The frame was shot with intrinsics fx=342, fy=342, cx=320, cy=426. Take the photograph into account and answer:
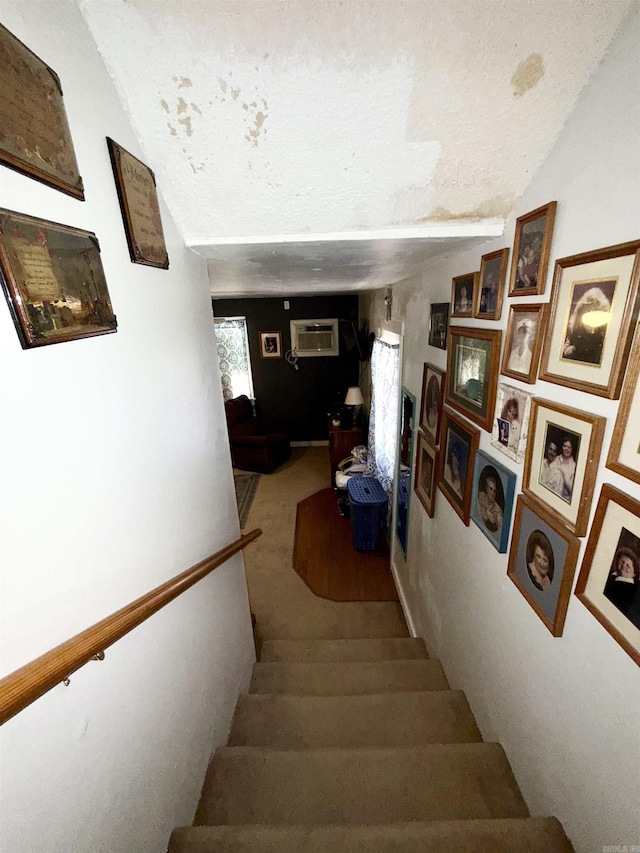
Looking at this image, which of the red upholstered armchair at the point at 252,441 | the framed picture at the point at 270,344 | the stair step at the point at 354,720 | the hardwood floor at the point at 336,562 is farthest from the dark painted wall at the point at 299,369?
the stair step at the point at 354,720

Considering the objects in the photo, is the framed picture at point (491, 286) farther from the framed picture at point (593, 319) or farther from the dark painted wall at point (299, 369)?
the dark painted wall at point (299, 369)

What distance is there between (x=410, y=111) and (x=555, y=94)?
1.10 ft

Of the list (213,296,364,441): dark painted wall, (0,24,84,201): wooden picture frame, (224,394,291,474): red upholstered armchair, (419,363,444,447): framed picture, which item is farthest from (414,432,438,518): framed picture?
(213,296,364,441): dark painted wall

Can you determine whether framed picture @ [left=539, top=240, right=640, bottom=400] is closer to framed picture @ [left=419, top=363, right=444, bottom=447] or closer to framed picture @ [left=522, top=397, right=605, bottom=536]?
framed picture @ [left=522, top=397, right=605, bottom=536]

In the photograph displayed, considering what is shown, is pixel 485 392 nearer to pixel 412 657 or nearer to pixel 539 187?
pixel 539 187

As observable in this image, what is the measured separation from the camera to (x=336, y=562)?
3.39 m

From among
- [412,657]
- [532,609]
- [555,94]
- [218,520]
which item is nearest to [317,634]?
[412,657]

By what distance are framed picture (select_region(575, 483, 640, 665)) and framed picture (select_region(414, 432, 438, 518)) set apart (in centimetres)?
102

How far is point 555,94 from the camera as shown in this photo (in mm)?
801

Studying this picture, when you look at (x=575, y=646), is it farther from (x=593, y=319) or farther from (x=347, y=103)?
(x=347, y=103)

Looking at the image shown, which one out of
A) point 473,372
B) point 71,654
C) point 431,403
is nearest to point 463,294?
point 473,372

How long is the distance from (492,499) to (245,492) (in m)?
3.84

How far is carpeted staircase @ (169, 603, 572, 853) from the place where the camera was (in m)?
0.98

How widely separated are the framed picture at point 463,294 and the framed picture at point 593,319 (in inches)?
19.3
